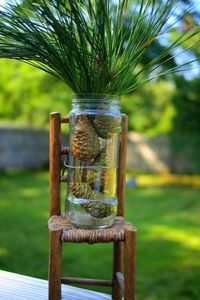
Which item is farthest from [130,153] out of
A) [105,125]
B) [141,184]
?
[105,125]

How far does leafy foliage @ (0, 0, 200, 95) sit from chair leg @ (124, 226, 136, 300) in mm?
315

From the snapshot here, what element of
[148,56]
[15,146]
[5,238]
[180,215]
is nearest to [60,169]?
[148,56]

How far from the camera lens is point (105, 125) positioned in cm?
92

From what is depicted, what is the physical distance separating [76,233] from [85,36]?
1.33 feet

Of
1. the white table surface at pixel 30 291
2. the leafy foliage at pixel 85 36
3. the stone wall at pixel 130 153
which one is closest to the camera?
the leafy foliage at pixel 85 36

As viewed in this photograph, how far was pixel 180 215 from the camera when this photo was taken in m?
4.17

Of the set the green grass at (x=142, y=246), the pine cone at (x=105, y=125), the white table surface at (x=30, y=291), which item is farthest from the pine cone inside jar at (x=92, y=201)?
the green grass at (x=142, y=246)

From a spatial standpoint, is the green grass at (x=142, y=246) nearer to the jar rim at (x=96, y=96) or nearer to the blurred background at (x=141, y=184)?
the blurred background at (x=141, y=184)

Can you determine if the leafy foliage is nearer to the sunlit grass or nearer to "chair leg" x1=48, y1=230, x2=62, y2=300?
"chair leg" x1=48, y1=230, x2=62, y2=300

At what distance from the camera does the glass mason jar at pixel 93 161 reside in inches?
35.8

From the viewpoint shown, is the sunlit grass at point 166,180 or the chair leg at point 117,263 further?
the sunlit grass at point 166,180

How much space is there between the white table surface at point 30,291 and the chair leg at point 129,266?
33 cm

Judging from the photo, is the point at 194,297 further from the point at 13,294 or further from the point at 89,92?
the point at 89,92

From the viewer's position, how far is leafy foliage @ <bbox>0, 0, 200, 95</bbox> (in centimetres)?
86
